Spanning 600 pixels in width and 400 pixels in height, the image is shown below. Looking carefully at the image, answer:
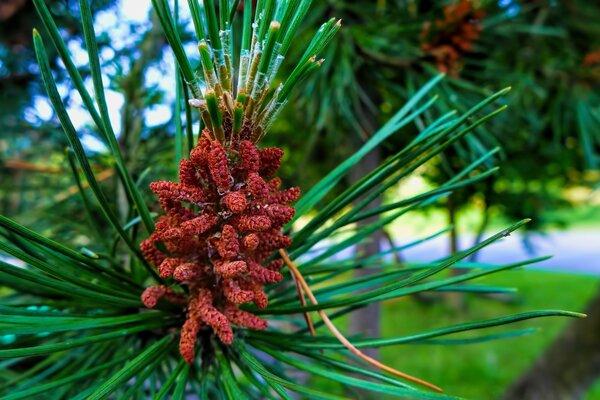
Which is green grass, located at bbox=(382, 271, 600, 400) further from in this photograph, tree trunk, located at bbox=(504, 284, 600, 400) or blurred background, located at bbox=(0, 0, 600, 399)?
blurred background, located at bbox=(0, 0, 600, 399)

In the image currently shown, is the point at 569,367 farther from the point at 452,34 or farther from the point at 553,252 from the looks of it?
the point at 553,252

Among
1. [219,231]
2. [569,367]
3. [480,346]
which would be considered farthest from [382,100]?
[480,346]

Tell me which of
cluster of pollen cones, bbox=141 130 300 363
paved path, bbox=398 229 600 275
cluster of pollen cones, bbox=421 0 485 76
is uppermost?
cluster of pollen cones, bbox=421 0 485 76

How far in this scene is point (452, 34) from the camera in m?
0.60

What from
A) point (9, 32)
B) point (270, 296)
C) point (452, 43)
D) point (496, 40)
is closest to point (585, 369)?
point (496, 40)

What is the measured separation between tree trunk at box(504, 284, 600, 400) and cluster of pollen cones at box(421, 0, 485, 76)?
94 centimetres

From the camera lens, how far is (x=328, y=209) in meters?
0.32

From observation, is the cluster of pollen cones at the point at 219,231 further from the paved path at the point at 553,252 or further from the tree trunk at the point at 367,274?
the paved path at the point at 553,252

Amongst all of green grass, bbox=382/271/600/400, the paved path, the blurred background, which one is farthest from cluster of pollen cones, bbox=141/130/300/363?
the paved path

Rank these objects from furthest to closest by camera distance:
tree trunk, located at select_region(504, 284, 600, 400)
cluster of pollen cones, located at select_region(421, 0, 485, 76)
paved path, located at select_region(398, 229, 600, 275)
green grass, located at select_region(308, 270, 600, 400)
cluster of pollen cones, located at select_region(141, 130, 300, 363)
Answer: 1. paved path, located at select_region(398, 229, 600, 275)
2. green grass, located at select_region(308, 270, 600, 400)
3. tree trunk, located at select_region(504, 284, 600, 400)
4. cluster of pollen cones, located at select_region(421, 0, 485, 76)
5. cluster of pollen cones, located at select_region(141, 130, 300, 363)

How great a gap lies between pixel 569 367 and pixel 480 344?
1.71 meters

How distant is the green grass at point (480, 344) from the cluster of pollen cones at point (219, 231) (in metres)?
1.56

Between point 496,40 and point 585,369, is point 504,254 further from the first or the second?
point 496,40

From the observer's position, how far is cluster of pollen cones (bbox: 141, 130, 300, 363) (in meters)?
0.26
